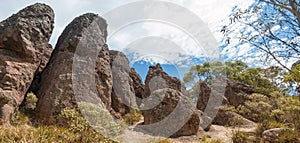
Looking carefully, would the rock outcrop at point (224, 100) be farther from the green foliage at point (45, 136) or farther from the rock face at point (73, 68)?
the green foliage at point (45, 136)

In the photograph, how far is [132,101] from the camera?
14.5m

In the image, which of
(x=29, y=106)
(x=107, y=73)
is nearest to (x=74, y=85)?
(x=29, y=106)

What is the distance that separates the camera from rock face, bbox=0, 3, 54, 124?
8.15 meters

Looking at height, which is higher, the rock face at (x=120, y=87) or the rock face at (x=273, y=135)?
the rock face at (x=120, y=87)

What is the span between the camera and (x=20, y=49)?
369 inches

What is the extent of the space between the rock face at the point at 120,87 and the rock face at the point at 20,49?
16.5 ft

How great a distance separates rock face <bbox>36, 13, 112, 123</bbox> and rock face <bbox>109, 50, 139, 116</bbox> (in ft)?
5.50

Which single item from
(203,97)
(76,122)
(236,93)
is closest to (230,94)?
(236,93)

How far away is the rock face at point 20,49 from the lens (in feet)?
26.7

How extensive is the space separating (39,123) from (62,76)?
7.36 ft

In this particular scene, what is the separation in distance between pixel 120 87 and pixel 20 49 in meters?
6.26

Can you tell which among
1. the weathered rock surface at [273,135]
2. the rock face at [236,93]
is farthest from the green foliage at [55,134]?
the rock face at [236,93]

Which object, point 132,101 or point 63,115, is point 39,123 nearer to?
point 63,115

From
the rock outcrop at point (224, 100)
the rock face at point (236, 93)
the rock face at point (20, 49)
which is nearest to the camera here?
the rock face at point (20, 49)
